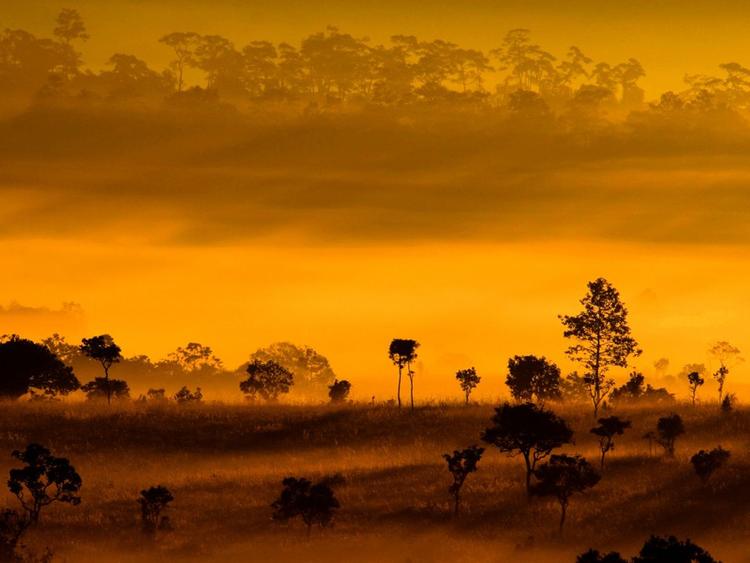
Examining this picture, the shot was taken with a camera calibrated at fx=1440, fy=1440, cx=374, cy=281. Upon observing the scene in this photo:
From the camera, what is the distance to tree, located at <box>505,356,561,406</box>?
4843 inches

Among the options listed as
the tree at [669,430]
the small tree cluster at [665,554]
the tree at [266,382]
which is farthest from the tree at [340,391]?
the small tree cluster at [665,554]

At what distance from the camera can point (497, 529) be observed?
241 ft

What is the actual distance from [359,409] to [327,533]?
3085 centimetres

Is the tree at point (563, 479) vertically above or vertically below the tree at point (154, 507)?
above

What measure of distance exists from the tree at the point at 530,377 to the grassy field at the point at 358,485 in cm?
1745

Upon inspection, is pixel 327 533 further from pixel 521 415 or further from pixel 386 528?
pixel 521 415

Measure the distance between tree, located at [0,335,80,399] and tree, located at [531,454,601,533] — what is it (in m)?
52.5

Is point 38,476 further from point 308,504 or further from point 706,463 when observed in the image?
point 706,463

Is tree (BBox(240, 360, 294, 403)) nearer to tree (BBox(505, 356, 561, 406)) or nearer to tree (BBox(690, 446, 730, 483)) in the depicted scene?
tree (BBox(505, 356, 561, 406))

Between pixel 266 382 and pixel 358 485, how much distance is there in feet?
208

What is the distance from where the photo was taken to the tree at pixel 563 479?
74125mm

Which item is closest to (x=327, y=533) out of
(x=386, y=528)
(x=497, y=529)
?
(x=386, y=528)

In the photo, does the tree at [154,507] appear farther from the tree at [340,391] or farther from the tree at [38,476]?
the tree at [340,391]

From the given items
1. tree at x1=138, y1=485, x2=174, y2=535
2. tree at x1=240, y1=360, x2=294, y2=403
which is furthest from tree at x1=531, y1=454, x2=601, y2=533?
tree at x1=240, y1=360, x2=294, y2=403
